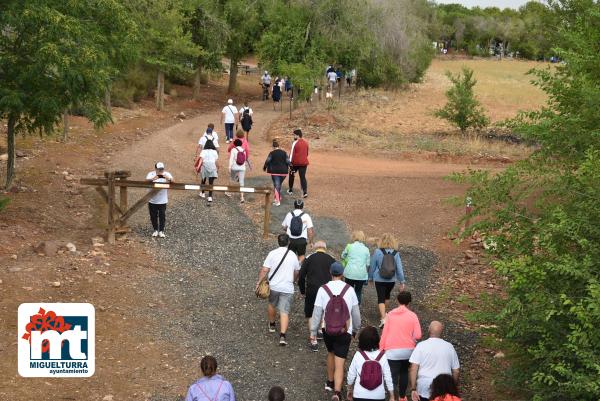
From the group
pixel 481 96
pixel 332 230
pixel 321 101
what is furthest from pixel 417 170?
pixel 481 96

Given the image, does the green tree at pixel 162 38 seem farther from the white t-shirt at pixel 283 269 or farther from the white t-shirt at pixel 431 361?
the white t-shirt at pixel 431 361

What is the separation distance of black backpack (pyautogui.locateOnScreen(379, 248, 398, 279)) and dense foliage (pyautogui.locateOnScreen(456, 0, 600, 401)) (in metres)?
1.39

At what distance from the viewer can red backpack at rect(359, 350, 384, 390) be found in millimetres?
7371

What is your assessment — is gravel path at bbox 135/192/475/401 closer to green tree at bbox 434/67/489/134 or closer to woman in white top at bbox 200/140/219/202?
woman in white top at bbox 200/140/219/202

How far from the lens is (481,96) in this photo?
157 ft

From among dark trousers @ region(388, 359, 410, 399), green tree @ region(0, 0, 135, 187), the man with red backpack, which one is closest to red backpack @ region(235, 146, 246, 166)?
green tree @ region(0, 0, 135, 187)

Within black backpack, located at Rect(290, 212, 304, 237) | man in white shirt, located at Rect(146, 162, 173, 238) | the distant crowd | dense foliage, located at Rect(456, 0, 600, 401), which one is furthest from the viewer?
man in white shirt, located at Rect(146, 162, 173, 238)

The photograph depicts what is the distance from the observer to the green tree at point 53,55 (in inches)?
583

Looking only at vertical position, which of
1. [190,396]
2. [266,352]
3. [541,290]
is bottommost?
[266,352]

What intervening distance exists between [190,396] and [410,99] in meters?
39.3

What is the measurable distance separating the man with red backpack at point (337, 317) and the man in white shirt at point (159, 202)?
20.1ft

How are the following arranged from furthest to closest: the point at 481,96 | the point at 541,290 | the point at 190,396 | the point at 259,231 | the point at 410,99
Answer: the point at 481,96
the point at 410,99
the point at 259,231
the point at 541,290
the point at 190,396

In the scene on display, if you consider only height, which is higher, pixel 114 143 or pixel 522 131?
pixel 522 131

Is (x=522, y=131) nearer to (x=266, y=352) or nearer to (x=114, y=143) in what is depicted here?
(x=266, y=352)
